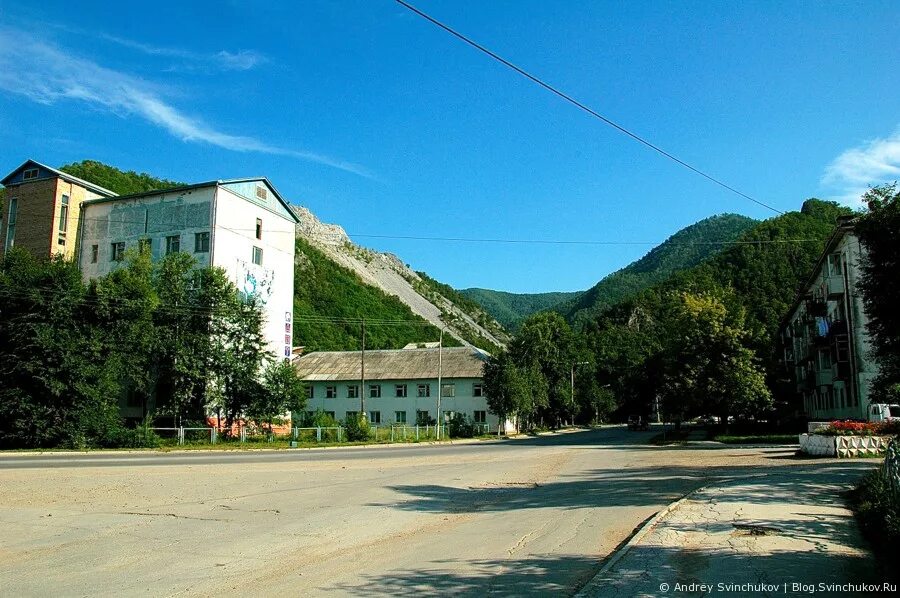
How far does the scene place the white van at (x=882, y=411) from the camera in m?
31.6

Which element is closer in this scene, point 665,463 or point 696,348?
point 665,463

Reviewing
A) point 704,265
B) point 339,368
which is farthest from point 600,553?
point 704,265

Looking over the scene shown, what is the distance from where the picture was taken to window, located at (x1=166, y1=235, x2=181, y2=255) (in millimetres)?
49362

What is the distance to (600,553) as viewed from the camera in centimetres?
864

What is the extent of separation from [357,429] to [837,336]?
108ft

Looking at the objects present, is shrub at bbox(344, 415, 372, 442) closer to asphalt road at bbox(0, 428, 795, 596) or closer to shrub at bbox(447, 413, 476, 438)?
shrub at bbox(447, 413, 476, 438)

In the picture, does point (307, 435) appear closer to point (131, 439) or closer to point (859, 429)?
point (131, 439)

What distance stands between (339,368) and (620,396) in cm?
6024

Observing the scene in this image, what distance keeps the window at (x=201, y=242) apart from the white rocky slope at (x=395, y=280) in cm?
8105

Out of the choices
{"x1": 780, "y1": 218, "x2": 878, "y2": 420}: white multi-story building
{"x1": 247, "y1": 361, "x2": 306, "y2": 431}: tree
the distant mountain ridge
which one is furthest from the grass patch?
the distant mountain ridge

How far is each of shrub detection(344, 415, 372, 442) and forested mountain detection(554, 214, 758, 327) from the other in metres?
105

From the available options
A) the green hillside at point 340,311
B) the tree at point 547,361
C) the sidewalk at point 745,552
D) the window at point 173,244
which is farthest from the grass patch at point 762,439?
the green hillside at point 340,311

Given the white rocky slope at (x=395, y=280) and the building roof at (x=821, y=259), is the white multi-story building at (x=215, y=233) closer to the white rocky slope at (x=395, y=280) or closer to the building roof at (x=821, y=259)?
the building roof at (x=821, y=259)

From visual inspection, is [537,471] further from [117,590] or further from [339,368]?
[339,368]
